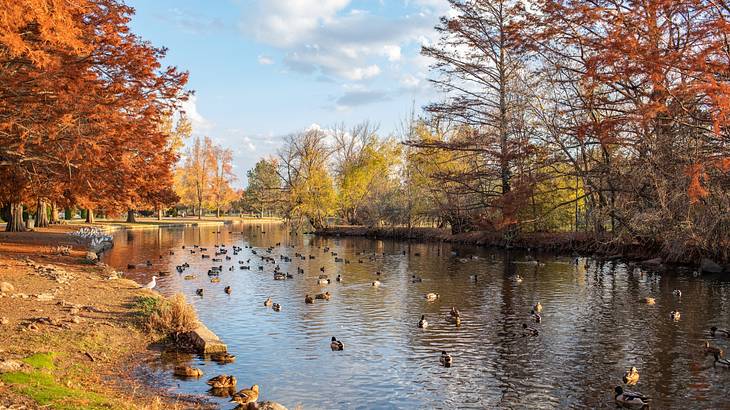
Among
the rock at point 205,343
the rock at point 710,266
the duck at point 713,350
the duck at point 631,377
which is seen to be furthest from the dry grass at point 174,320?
the rock at point 710,266

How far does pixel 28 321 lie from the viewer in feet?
42.8

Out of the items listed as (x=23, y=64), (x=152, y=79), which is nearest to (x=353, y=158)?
(x=152, y=79)

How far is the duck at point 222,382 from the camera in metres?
11.2

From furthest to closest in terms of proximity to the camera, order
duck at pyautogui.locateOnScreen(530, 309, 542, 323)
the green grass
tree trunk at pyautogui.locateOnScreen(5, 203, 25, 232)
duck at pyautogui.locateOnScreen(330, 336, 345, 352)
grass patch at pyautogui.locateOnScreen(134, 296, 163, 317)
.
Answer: tree trunk at pyautogui.locateOnScreen(5, 203, 25, 232)
duck at pyautogui.locateOnScreen(530, 309, 542, 323)
grass patch at pyautogui.locateOnScreen(134, 296, 163, 317)
duck at pyautogui.locateOnScreen(330, 336, 345, 352)
the green grass

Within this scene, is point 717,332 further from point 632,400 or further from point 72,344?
point 72,344

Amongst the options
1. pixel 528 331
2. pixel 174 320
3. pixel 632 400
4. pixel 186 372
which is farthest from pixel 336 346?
pixel 632 400

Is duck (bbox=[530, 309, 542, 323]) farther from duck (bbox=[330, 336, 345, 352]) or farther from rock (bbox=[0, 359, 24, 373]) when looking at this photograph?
rock (bbox=[0, 359, 24, 373])

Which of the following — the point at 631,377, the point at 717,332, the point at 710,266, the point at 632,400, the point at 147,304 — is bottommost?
the point at 632,400

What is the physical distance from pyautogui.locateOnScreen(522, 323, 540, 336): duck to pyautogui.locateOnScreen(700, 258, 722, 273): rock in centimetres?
1647

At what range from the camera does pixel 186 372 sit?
38.8ft

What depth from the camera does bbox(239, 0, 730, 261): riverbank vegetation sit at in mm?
23703

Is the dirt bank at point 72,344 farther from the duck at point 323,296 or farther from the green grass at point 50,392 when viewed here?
the duck at point 323,296

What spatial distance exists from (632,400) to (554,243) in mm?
33643

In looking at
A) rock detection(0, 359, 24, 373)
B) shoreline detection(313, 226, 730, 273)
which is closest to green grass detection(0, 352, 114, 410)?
rock detection(0, 359, 24, 373)
